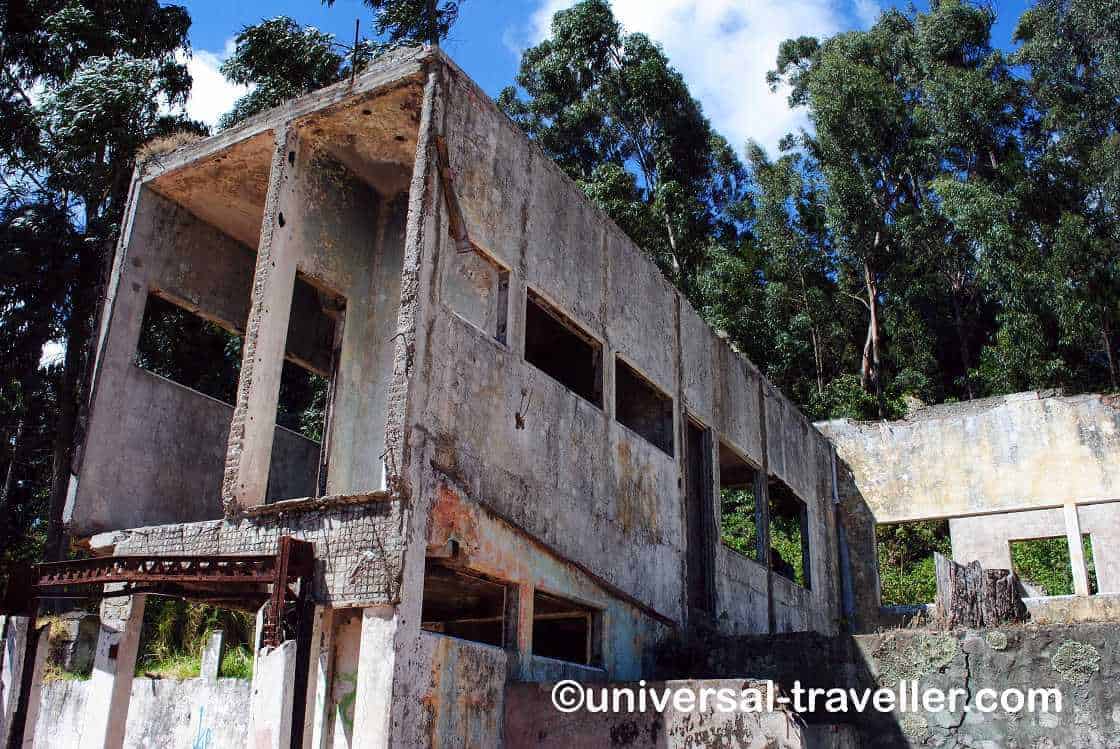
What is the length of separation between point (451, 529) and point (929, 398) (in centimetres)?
2227

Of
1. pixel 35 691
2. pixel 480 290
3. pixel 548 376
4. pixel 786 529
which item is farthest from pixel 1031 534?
pixel 35 691

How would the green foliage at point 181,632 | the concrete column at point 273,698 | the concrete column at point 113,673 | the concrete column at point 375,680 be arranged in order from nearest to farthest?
1. the concrete column at point 273,698
2. the concrete column at point 375,680
3. the concrete column at point 113,673
4. the green foliage at point 181,632

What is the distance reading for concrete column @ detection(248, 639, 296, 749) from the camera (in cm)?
664

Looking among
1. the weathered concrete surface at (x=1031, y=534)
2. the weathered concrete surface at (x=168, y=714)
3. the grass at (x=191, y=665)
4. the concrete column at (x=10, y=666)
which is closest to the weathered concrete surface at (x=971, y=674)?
the weathered concrete surface at (x=168, y=714)

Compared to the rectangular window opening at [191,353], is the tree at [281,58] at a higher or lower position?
higher

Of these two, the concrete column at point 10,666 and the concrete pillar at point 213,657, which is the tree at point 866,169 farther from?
the concrete column at point 10,666

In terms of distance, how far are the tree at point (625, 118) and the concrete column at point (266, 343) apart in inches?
851

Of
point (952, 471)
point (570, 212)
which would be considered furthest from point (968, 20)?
point (570, 212)

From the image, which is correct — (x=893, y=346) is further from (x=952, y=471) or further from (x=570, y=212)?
(x=570, y=212)

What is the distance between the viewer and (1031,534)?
70.1 ft

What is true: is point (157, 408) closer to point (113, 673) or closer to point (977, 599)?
point (113, 673)

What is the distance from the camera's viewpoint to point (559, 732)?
25.5 feet

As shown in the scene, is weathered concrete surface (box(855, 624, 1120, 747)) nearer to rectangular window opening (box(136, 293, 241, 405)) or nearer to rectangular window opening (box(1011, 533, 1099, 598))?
rectangular window opening (box(136, 293, 241, 405))

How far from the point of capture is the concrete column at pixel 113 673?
784 cm
